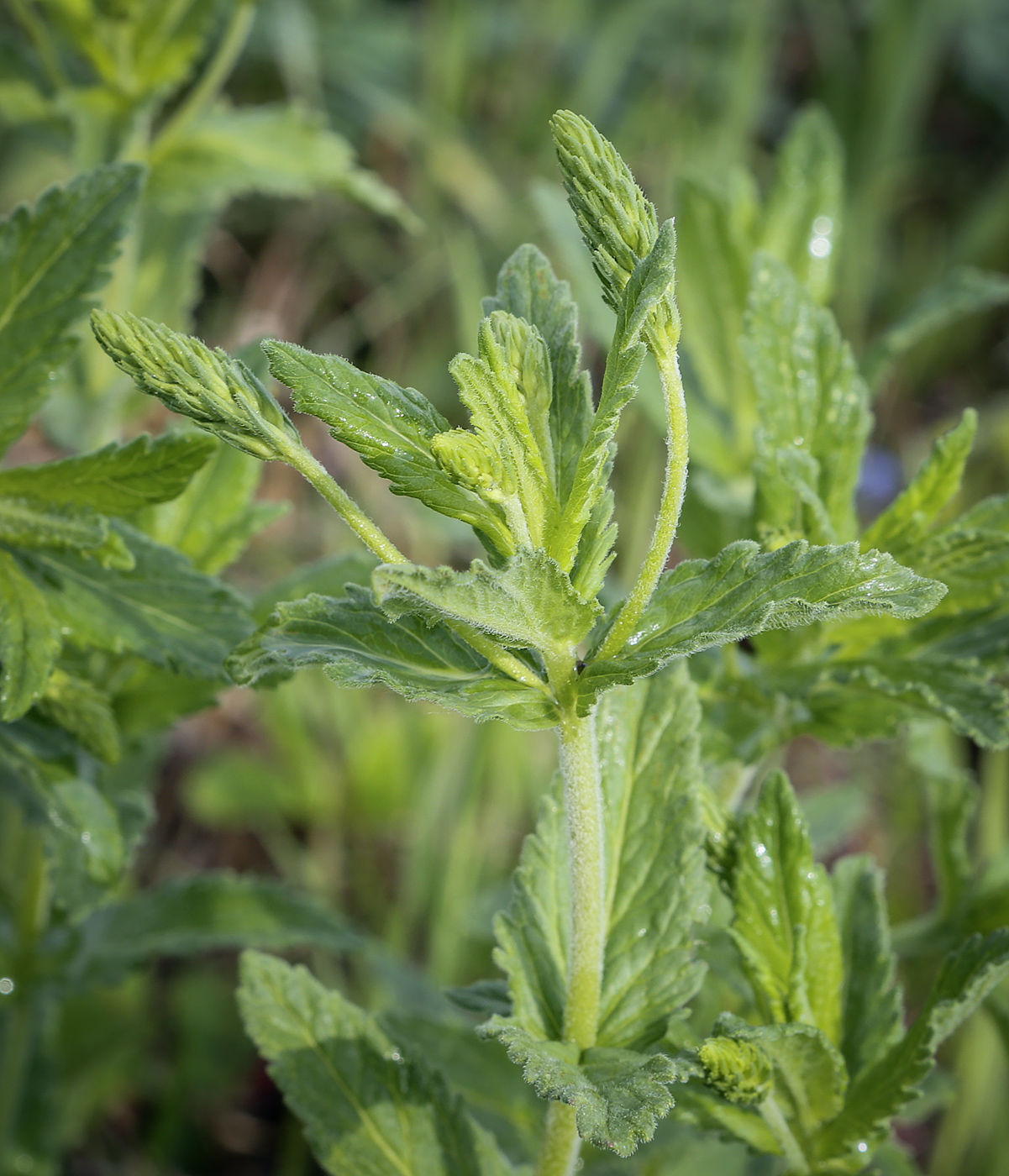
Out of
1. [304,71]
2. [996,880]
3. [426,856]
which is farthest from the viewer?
[304,71]

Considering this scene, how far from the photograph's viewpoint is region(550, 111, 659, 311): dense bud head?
890 mm

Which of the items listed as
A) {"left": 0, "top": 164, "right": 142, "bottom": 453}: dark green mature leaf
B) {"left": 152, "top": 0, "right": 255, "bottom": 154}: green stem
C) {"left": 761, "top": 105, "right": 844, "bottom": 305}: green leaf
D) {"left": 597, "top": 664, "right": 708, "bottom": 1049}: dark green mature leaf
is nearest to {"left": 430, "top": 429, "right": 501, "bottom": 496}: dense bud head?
{"left": 597, "top": 664, "right": 708, "bottom": 1049}: dark green mature leaf

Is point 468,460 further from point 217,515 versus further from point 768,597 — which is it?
point 217,515

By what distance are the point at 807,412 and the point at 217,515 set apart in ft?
2.19

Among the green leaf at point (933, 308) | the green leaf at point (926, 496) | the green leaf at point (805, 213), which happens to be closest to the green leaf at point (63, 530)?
the green leaf at point (926, 496)

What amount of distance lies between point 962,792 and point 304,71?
2845 millimetres

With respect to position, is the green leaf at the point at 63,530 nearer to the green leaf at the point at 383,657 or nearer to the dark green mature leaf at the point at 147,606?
the dark green mature leaf at the point at 147,606

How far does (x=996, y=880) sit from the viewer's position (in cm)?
149

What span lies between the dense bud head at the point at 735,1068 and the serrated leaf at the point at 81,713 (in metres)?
0.67

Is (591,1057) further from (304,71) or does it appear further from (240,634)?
(304,71)

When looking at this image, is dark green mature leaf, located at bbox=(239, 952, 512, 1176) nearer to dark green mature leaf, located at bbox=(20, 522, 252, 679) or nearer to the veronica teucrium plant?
the veronica teucrium plant

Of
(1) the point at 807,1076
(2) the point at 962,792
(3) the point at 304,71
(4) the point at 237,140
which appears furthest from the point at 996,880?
(3) the point at 304,71

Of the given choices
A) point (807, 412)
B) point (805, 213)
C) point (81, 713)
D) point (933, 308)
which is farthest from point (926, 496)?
point (81, 713)

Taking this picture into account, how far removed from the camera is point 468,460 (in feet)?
2.87
